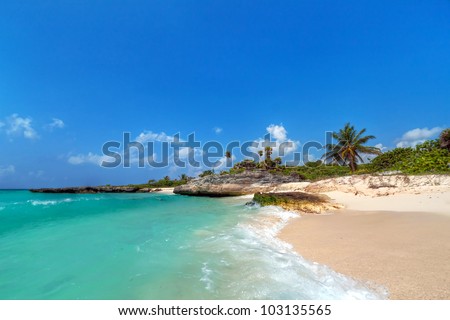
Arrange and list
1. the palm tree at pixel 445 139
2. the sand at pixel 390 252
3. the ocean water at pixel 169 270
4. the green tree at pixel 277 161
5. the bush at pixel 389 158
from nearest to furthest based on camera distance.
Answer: the sand at pixel 390 252
the ocean water at pixel 169 270
the palm tree at pixel 445 139
the bush at pixel 389 158
the green tree at pixel 277 161

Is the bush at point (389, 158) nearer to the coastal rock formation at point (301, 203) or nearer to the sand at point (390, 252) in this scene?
the coastal rock formation at point (301, 203)

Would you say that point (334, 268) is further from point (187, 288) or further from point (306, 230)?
point (306, 230)

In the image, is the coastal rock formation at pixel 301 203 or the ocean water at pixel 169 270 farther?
the coastal rock formation at pixel 301 203

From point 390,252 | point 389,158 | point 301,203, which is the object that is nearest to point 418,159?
point 389,158

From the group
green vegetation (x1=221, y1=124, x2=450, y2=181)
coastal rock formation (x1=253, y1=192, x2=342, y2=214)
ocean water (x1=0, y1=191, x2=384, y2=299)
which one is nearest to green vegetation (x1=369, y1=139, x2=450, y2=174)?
green vegetation (x1=221, y1=124, x2=450, y2=181)

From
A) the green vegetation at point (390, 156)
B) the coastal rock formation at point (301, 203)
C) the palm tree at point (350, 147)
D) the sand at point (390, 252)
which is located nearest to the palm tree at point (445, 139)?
the green vegetation at point (390, 156)

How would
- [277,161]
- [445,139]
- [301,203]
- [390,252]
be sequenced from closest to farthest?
[390,252] < [301,203] < [445,139] < [277,161]

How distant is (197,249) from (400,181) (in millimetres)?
18666

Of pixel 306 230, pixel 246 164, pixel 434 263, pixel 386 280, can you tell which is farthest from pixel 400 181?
pixel 246 164

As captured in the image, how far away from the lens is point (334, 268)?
4.70 meters

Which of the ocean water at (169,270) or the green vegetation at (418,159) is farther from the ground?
the green vegetation at (418,159)

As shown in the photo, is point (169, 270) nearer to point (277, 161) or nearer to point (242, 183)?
point (242, 183)

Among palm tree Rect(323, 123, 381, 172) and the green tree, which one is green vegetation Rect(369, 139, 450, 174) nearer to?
palm tree Rect(323, 123, 381, 172)

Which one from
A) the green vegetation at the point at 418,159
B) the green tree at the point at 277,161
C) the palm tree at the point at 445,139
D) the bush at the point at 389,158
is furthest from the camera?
the green tree at the point at 277,161
